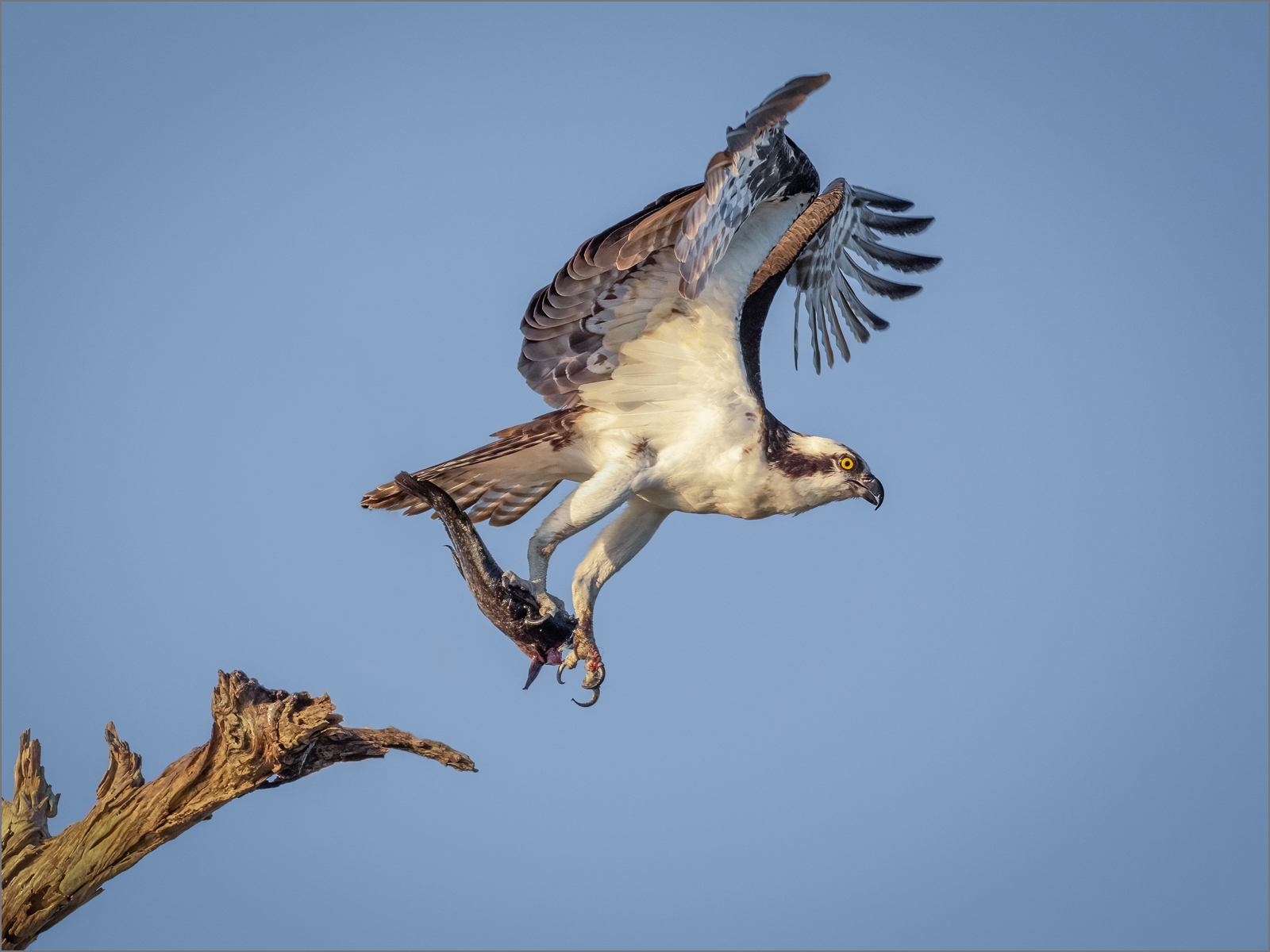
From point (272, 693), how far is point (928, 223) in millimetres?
6993

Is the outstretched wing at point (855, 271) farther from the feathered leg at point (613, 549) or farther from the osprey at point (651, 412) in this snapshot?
the feathered leg at point (613, 549)

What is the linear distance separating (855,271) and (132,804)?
→ 23.2 feet

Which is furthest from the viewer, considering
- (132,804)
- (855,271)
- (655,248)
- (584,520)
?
(855,271)

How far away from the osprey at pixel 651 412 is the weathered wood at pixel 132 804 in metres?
1.43

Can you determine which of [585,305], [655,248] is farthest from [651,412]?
[655,248]

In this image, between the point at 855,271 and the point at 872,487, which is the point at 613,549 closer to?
the point at 872,487

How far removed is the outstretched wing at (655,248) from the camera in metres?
7.04

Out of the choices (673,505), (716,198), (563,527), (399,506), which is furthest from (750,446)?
(399,506)

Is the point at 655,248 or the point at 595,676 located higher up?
the point at 655,248

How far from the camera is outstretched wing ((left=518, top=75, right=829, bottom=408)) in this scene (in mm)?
7043

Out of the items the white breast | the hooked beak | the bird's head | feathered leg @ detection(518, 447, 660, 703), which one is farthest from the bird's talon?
the hooked beak

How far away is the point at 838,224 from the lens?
10477 mm

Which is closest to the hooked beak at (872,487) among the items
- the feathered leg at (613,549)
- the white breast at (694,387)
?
the white breast at (694,387)

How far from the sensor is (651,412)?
8.59 metres
